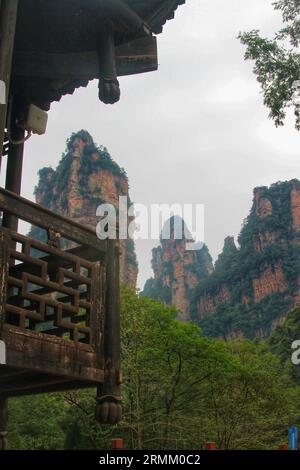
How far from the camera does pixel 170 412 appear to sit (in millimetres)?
20844

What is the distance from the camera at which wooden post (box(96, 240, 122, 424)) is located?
430cm

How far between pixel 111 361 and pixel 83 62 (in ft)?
9.27

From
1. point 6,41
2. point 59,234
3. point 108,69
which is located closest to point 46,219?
point 59,234

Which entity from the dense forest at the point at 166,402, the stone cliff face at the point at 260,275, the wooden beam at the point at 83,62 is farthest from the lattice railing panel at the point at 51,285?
the stone cliff face at the point at 260,275

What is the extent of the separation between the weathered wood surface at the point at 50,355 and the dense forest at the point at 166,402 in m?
15.7

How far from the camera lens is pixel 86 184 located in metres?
87.2

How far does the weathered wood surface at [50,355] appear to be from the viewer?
12.0 ft

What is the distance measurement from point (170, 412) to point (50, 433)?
6.17 meters

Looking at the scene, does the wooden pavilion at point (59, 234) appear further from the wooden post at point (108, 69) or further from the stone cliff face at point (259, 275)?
the stone cliff face at point (259, 275)

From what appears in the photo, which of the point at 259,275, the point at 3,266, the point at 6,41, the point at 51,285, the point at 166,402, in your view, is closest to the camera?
the point at 3,266

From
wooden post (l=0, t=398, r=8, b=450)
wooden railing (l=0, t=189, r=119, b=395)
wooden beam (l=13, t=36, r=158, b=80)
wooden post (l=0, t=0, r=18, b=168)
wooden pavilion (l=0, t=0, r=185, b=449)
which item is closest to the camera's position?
wooden railing (l=0, t=189, r=119, b=395)

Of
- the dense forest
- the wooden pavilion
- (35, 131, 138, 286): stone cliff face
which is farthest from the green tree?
(35, 131, 138, 286): stone cliff face

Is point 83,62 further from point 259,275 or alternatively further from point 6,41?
point 259,275

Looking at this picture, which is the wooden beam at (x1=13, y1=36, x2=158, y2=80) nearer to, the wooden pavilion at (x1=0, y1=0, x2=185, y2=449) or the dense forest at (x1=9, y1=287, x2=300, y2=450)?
the wooden pavilion at (x1=0, y1=0, x2=185, y2=449)
